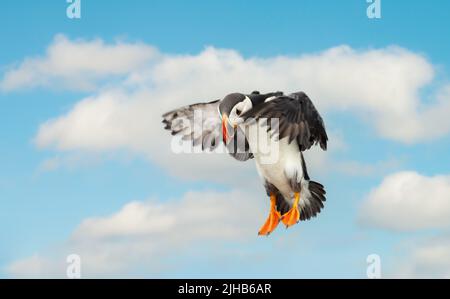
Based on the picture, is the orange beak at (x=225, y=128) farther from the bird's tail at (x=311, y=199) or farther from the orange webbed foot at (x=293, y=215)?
the bird's tail at (x=311, y=199)

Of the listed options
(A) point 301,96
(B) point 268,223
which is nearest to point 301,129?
(A) point 301,96

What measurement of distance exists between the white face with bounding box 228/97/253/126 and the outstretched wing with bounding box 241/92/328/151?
62mm

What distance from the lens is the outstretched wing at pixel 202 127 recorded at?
11383 millimetres

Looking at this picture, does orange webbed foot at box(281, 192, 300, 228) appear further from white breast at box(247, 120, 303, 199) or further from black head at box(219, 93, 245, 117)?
black head at box(219, 93, 245, 117)

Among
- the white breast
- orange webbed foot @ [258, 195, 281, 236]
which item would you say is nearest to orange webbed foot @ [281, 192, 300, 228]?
orange webbed foot @ [258, 195, 281, 236]

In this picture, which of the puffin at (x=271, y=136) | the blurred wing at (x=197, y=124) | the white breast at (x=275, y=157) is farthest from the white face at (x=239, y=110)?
the blurred wing at (x=197, y=124)

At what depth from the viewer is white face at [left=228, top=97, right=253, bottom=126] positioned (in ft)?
33.9

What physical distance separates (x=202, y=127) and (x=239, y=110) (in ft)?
4.81

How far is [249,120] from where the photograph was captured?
10539mm

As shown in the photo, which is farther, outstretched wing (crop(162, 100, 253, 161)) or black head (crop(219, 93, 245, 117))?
outstretched wing (crop(162, 100, 253, 161))

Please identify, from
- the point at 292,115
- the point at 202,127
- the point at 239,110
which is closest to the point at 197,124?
the point at 202,127

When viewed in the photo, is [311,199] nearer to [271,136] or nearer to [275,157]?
[275,157]
